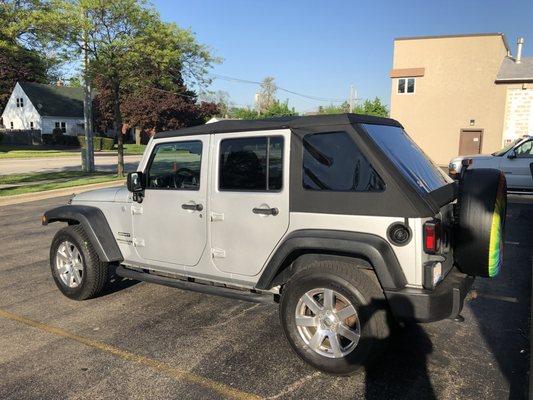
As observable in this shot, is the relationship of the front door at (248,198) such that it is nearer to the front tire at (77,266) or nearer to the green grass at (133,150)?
the front tire at (77,266)

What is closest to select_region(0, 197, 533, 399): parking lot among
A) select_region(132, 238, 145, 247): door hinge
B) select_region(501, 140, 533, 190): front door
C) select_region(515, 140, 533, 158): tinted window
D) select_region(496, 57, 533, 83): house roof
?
select_region(132, 238, 145, 247): door hinge

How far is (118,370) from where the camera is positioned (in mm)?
3541

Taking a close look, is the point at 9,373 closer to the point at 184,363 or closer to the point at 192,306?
the point at 184,363

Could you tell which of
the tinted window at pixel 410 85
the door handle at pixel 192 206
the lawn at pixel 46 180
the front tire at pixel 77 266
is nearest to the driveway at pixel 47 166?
the lawn at pixel 46 180

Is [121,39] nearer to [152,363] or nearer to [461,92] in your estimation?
[152,363]

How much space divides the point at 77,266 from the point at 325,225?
9.98ft

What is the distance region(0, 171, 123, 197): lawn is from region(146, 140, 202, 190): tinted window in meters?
10.6

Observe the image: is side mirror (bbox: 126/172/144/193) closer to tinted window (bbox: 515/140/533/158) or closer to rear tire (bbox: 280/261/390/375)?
rear tire (bbox: 280/261/390/375)

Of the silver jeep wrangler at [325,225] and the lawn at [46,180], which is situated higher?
the silver jeep wrangler at [325,225]

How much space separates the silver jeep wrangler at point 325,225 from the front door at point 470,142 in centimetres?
2865

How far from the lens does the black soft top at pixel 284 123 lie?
11.5 feet

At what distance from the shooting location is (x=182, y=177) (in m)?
4.36

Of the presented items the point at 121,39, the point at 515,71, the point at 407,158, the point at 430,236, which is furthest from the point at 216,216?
the point at 515,71

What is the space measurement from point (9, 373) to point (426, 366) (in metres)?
3.23
